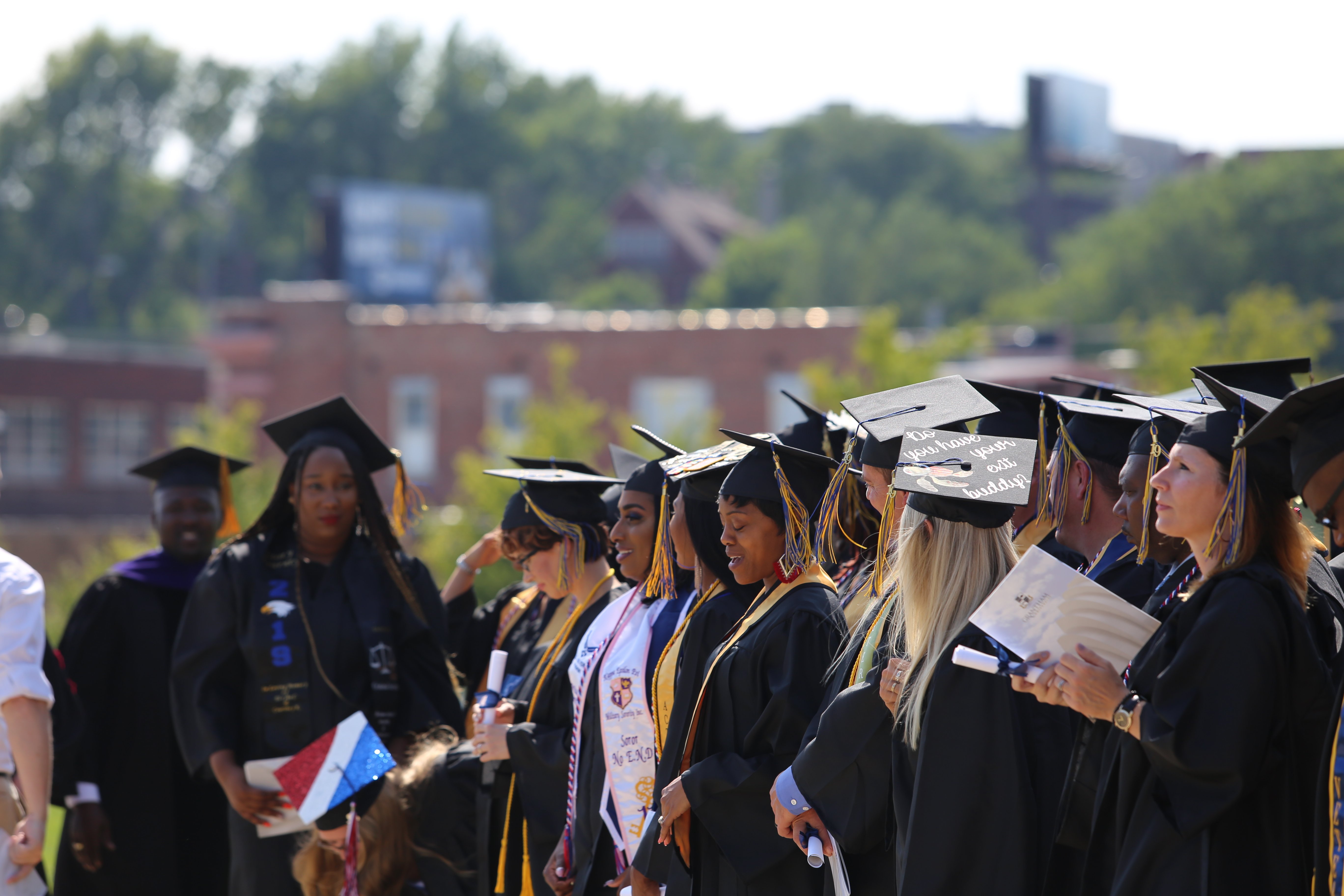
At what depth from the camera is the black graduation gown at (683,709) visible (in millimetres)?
4328

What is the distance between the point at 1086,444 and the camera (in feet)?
13.4

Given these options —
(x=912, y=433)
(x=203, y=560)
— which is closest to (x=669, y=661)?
(x=912, y=433)

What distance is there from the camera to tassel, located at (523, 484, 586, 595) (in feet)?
17.8

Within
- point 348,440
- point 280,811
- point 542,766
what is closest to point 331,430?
point 348,440

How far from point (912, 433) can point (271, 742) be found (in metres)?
3.09

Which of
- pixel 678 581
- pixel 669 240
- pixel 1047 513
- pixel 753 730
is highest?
pixel 669 240

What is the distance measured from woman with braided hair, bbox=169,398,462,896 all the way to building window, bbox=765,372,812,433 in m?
30.9

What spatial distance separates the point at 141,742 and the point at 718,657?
3245mm

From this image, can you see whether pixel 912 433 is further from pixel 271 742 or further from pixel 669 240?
pixel 669 240

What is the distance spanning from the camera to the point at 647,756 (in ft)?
15.6

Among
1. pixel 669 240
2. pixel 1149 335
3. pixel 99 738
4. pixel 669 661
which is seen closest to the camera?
pixel 669 661

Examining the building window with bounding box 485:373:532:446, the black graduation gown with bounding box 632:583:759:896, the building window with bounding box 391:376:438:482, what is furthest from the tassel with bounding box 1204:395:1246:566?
the building window with bounding box 391:376:438:482

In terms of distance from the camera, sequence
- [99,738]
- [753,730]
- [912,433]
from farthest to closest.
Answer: [99,738]
[753,730]
[912,433]

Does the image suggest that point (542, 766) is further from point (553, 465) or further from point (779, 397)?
point (779, 397)
